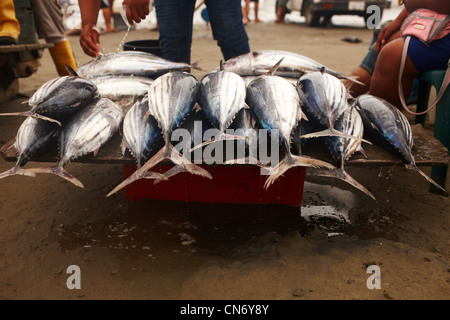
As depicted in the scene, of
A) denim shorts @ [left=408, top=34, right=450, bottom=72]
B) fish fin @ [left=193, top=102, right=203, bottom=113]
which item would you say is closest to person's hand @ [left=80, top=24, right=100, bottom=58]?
fish fin @ [left=193, top=102, right=203, bottom=113]

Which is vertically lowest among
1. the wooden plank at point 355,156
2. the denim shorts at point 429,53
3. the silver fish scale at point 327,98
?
the wooden plank at point 355,156

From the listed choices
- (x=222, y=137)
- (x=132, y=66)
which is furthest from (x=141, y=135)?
(x=132, y=66)

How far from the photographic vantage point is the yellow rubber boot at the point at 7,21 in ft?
12.5

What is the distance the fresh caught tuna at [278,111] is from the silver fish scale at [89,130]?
881mm

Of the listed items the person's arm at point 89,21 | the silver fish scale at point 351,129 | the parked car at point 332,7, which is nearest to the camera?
the silver fish scale at point 351,129

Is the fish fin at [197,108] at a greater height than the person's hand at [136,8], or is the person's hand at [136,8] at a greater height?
the person's hand at [136,8]

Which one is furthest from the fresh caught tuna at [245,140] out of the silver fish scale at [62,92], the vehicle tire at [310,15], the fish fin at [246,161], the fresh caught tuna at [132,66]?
the vehicle tire at [310,15]

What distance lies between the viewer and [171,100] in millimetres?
2037

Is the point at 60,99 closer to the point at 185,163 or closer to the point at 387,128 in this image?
the point at 185,163

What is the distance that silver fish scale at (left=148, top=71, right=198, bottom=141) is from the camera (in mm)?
1978

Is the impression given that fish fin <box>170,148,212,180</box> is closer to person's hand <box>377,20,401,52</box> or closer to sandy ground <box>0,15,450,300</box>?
sandy ground <box>0,15,450,300</box>

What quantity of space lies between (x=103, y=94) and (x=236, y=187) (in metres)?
1.21

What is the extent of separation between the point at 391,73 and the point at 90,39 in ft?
7.86

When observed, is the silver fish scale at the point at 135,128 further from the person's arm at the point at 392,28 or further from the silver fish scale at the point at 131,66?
the person's arm at the point at 392,28
